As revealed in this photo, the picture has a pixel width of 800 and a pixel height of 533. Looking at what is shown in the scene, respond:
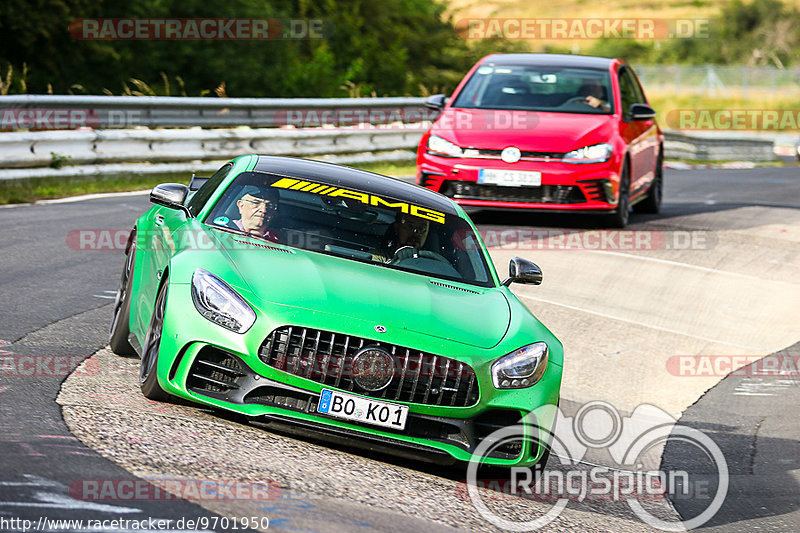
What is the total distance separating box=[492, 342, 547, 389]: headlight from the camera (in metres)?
5.54

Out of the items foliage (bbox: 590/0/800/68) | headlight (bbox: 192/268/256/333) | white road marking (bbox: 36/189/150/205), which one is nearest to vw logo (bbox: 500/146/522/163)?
white road marking (bbox: 36/189/150/205)

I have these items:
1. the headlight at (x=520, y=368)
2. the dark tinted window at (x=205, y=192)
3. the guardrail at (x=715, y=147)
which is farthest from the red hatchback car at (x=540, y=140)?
the guardrail at (x=715, y=147)

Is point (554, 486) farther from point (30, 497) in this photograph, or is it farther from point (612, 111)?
point (612, 111)

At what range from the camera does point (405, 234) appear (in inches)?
266

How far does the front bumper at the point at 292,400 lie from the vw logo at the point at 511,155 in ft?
22.7

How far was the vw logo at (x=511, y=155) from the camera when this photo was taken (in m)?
12.3

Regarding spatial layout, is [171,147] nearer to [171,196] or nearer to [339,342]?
[171,196]

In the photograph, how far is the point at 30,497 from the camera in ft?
14.1

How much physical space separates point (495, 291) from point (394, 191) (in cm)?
104

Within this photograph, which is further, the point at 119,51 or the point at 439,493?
the point at 119,51

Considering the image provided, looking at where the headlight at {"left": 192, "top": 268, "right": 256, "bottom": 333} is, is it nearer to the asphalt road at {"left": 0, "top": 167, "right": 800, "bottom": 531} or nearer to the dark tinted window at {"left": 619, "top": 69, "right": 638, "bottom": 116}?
the asphalt road at {"left": 0, "top": 167, "right": 800, "bottom": 531}

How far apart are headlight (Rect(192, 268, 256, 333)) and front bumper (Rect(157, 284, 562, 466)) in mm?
45

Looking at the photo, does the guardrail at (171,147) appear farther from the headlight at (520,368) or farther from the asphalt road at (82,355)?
the headlight at (520,368)

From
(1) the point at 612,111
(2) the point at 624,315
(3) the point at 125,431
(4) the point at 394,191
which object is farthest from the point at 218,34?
(3) the point at 125,431
